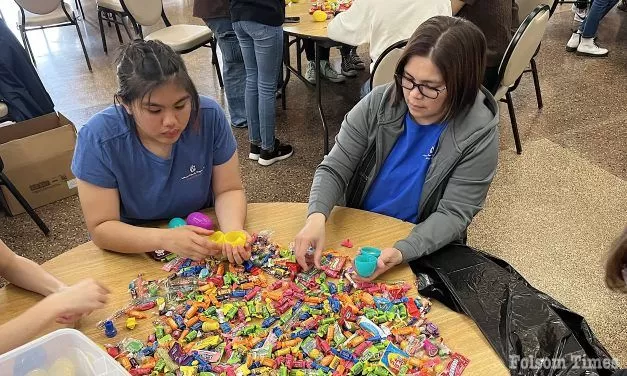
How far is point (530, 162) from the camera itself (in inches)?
118

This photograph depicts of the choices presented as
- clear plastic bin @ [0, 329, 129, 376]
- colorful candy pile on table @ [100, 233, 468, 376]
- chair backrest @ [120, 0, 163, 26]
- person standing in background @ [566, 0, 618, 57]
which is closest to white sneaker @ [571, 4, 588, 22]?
person standing in background @ [566, 0, 618, 57]

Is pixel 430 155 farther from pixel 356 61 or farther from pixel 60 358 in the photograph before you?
pixel 356 61

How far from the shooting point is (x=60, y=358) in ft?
2.98

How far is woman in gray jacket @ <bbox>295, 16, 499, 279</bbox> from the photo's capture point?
1.30 m

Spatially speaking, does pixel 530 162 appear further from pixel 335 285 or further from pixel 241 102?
pixel 335 285

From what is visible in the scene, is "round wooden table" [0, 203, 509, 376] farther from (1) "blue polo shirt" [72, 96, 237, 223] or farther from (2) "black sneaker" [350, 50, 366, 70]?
(2) "black sneaker" [350, 50, 366, 70]

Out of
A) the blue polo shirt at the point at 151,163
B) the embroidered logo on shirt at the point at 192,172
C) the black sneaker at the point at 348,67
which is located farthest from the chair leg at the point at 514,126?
the embroidered logo on shirt at the point at 192,172

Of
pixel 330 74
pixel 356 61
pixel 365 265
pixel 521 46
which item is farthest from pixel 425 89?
pixel 356 61

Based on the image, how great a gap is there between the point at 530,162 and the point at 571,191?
32cm

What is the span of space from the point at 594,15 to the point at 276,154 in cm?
285

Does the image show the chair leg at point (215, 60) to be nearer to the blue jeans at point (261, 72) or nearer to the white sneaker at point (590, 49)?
the blue jeans at point (261, 72)

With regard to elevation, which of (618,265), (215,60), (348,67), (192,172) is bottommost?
(348,67)

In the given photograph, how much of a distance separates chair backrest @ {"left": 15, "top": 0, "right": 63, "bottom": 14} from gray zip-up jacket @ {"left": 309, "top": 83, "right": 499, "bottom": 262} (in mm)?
3267

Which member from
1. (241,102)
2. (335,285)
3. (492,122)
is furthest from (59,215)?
(492,122)
